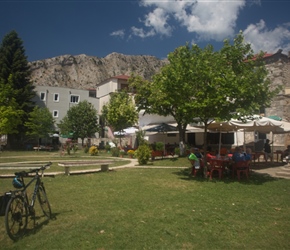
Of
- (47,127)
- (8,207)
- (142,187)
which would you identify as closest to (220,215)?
(142,187)

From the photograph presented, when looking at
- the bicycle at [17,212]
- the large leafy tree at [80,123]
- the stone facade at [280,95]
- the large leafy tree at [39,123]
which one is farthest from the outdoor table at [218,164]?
the large leafy tree at [80,123]

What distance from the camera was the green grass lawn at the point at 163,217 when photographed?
14.0ft

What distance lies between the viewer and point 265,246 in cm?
420

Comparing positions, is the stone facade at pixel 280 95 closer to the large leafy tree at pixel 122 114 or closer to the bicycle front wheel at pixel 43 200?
the large leafy tree at pixel 122 114

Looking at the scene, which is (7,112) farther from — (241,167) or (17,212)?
(17,212)

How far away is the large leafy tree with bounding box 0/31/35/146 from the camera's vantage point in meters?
36.0

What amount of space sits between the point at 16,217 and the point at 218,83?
24.7 feet

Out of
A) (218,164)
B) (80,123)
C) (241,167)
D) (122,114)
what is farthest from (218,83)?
(80,123)

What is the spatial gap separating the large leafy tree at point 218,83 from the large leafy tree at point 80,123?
30167 mm

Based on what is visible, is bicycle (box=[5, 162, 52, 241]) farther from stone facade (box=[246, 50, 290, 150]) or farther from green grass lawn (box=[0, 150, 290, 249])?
stone facade (box=[246, 50, 290, 150])

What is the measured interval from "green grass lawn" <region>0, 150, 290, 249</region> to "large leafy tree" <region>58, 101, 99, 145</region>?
97.8ft

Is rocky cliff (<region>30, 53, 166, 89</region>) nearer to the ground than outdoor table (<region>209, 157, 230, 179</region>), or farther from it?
farther from it

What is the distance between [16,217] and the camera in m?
4.56

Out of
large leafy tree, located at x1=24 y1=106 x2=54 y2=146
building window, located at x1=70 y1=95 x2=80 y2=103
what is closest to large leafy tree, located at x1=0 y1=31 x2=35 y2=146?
large leafy tree, located at x1=24 y1=106 x2=54 y2=146
